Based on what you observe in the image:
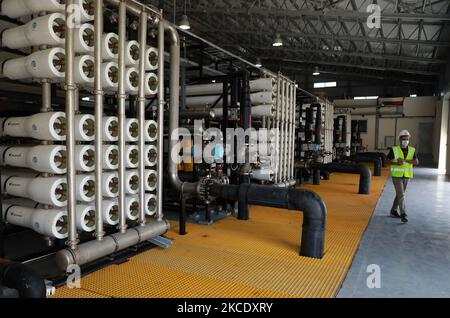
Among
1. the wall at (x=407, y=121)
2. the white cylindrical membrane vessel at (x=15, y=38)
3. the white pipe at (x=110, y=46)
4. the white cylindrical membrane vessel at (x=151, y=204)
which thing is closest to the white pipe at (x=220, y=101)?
the white cylindrical membrane vessel at (x=151, y=204)

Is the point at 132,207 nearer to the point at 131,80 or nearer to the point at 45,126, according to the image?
the point at 45,126

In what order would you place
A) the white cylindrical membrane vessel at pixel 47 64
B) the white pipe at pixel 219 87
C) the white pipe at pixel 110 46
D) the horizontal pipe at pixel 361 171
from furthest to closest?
the horizontal pipe at pixel 361 171
the white pipe at pixel 219 87
the white pipe at pixel 110 46
the white cylindrical membrane vessel at pixel 47 64

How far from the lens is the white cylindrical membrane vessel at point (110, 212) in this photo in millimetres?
3504

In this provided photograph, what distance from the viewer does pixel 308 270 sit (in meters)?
3.43

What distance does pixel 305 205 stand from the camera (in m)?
3.87

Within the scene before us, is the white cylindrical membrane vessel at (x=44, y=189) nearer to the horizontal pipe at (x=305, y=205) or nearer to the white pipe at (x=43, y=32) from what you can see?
the white pipe at (x=43, y=32)

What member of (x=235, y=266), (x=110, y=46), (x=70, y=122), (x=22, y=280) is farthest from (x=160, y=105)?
(x=22, y=280)

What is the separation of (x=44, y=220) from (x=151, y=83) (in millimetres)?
1872

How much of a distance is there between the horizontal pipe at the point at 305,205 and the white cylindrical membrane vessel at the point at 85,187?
Result: 194cm

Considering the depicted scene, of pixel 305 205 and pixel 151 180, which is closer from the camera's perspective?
pixel 305 205


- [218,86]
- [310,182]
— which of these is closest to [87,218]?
[218,86]

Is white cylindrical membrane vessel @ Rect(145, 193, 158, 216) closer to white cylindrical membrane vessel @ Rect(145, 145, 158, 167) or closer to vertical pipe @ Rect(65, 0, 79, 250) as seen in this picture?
white cylindrical membrane vessel @ Rect(145, 145, 158, 167)

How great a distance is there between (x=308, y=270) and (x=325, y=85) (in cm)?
2202
